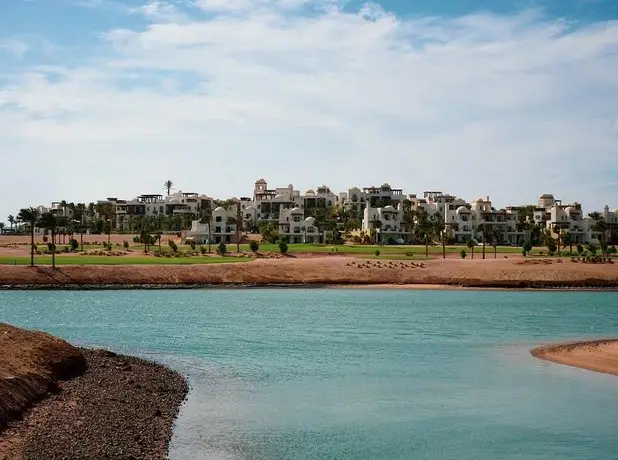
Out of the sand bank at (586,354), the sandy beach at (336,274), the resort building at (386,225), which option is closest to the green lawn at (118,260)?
the sandy beach at (336,274)

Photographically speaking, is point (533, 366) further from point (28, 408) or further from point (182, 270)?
point (182, 270)

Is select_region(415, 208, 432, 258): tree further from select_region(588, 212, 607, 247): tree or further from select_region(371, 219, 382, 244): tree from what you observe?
select_region(588, 212, 607, 247): tree

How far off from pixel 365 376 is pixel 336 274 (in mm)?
71329

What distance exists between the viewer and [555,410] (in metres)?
34.5

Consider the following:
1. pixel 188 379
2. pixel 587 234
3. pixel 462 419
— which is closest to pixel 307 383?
pixel 188 379

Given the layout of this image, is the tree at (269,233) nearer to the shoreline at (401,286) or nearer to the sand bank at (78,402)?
the shoreline at (401,286)

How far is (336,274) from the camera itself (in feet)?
370

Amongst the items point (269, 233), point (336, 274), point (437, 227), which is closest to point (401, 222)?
point (437, 227)

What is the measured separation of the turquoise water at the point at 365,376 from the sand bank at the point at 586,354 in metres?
1.59

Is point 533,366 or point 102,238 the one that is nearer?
point 533,366

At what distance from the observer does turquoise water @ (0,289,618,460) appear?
2919 cm

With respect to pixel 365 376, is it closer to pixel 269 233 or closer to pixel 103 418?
pixel 103 418

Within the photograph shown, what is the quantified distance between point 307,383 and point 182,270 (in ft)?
238

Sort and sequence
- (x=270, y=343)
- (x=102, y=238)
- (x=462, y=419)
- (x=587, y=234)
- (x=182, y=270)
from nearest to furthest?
(x=462, y=419) → (x=270, y=343) → (x=182, y=270) → (x=102, y=238) → (x=587, y=234)
